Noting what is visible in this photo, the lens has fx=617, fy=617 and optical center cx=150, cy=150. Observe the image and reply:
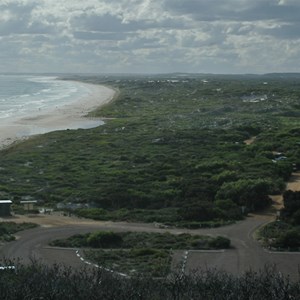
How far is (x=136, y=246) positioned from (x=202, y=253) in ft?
9.30

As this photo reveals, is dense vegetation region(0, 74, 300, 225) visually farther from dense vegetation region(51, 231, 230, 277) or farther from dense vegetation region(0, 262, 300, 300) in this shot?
dense vegetation region(0, 262, 300, 300)

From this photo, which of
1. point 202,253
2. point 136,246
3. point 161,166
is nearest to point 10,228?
point 136,246

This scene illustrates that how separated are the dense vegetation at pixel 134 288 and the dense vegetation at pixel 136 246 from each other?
17.7 ft

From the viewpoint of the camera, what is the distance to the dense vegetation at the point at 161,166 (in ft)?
115

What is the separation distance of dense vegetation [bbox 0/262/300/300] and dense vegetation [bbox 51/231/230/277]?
17.7 ft

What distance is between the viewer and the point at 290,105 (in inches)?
4277

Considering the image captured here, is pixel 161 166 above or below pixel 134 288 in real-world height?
below

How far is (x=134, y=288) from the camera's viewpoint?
1554 centimetres

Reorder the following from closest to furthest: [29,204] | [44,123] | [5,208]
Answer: [5,208] < [29,204] < [44,123]

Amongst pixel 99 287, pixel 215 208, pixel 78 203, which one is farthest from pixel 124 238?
pixel 99 287

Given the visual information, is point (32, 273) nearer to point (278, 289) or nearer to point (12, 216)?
point (278, 289)

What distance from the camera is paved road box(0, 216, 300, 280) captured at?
23.0 metres

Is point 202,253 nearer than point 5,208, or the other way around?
point 202,253

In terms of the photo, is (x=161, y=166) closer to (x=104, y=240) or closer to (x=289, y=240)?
(x=104, y=240)
